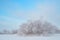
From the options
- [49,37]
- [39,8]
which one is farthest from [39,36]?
[39,8]

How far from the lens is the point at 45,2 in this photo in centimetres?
130

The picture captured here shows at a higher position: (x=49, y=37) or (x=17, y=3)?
(x=17, y=3)

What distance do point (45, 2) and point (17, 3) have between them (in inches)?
16.4

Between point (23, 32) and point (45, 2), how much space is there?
0.55m

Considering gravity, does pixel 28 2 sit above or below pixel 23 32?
above

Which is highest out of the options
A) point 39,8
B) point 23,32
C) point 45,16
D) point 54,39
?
point 39,8

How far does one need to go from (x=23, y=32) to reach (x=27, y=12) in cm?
30

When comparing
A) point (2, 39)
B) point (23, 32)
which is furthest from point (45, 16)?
point (2, 39)

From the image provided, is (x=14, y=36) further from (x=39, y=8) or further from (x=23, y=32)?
(x=39, y=8)

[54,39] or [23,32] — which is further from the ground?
[23,32]

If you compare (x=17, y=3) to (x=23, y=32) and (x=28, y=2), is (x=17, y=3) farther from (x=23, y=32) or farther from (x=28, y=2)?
(x=23, y=32)

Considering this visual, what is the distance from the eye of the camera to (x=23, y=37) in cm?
126

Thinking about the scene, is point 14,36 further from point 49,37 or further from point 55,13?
point 55,13

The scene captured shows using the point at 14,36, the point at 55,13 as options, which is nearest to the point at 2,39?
the point at 14,36
